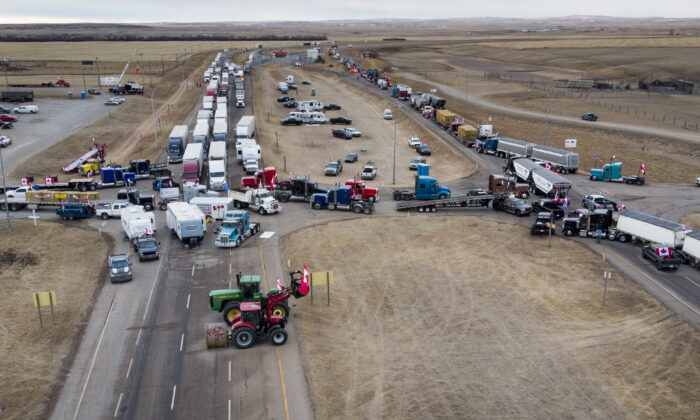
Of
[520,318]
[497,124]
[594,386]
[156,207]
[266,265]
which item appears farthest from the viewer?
[497,124]

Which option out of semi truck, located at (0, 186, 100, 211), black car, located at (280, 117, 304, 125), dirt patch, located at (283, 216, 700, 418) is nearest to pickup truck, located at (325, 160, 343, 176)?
dirt patch, located at (283, 216, 700, 418)

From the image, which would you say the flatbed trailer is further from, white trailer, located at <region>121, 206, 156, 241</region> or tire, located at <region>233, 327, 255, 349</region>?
tire, located at <region>233, 327, 255, 349</region>

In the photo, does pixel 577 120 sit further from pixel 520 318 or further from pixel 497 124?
pixel 520 318

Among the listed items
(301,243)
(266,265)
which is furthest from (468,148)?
(266,265)

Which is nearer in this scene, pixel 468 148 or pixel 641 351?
pixel 641 351

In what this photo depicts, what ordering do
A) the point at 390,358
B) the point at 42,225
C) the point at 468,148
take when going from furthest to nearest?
the point at 468,148
the point at 42,225
the point at 390,358

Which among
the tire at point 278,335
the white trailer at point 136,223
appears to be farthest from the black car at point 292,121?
the tire at point 278,335

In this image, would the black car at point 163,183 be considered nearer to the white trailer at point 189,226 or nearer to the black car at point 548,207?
the white trailer at point 189,226
